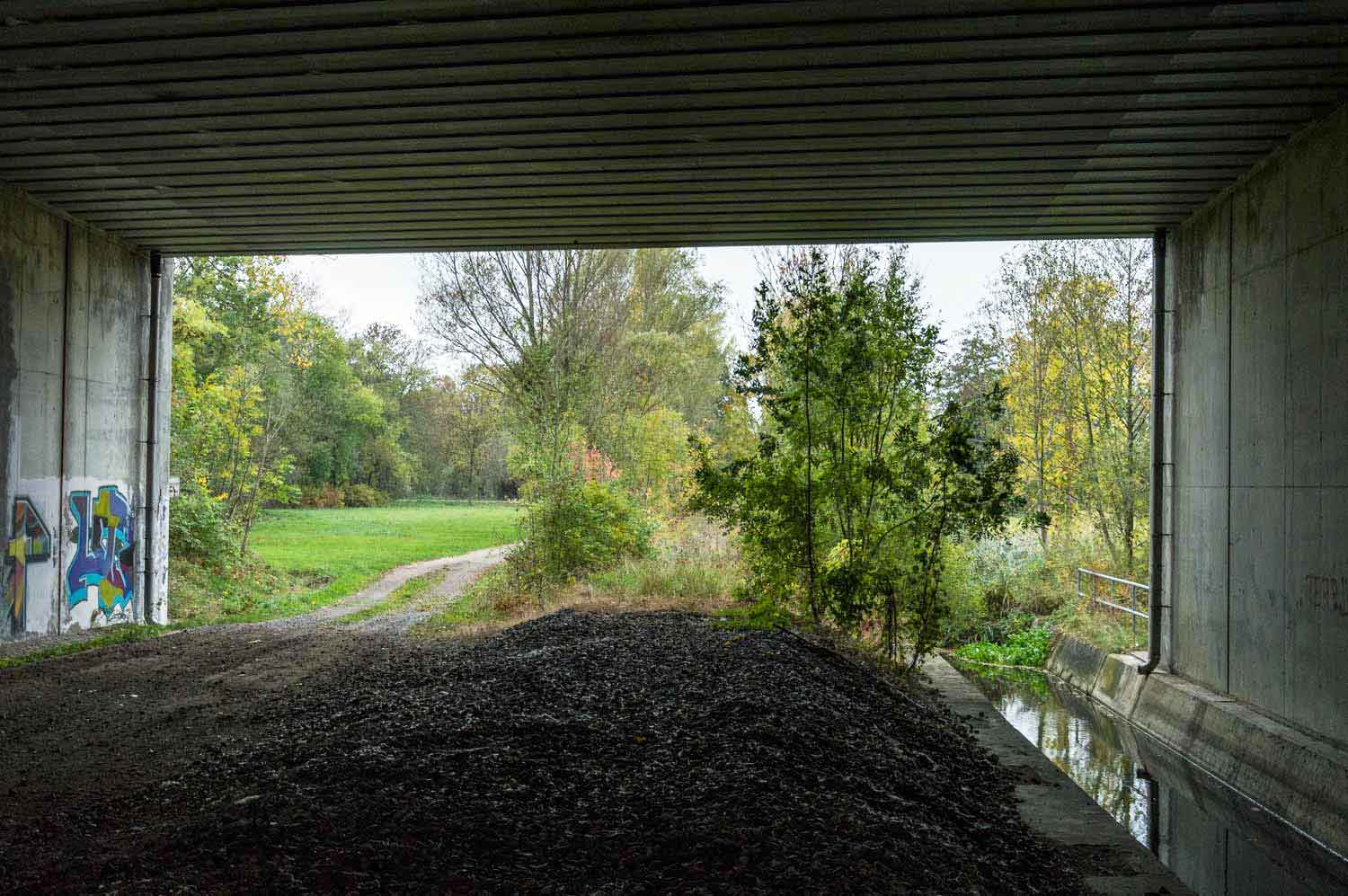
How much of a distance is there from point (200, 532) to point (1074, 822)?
16.2 metres

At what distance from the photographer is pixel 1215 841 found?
7238 millimetres

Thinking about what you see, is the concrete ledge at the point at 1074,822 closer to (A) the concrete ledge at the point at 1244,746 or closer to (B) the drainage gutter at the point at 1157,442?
(A) the concrete ledge at the point at 1244,746

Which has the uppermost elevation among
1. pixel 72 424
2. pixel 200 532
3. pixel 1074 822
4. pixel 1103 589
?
pixel 72 424

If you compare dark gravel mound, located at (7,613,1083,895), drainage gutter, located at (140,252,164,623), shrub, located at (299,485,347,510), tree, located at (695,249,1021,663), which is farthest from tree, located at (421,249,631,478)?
shrub, located at (299,485,347,510)

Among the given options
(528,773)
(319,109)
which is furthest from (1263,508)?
(319,109)

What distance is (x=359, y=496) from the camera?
44062 mm

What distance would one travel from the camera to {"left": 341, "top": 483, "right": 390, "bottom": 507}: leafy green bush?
1729 inches

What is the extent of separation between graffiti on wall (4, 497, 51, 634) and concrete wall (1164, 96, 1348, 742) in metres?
12.5

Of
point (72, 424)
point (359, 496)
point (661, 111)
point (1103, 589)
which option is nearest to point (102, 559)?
point (72, 424)

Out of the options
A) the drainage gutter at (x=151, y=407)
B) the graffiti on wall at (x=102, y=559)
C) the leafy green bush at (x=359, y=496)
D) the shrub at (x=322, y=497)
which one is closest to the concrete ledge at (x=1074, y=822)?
the graffiti on wall at (x=102, y=559)

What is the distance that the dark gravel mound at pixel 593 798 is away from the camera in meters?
3.81

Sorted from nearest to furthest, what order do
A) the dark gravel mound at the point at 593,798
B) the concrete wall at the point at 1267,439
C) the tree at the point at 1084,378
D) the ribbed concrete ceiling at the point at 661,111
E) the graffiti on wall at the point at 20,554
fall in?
1. the dark gravel mound at the point at 593,798
2. the ribbed concrete ceiling at the point at 661,111
3. the concrete wall at the point at 1267,439
4. the graffiti on wall at the point at 20,554
5. the tree at the point at 1084,378

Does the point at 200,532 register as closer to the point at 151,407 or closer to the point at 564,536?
the point at 151,407

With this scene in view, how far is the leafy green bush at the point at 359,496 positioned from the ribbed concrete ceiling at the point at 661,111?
1344 inches
